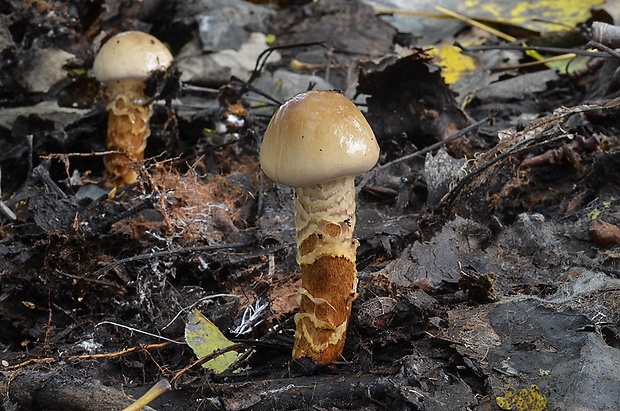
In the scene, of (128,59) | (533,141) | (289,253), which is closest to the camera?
(533,141)

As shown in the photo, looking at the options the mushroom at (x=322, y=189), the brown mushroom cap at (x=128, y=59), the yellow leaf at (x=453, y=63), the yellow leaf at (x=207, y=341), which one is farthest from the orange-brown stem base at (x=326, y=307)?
the yellow leaf at (x=453, y=63)

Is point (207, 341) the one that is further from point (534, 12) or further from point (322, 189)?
point (534, 12)

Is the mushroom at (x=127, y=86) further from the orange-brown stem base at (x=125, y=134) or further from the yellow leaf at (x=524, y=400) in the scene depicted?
the yellow leaf at (x=524, y=400)

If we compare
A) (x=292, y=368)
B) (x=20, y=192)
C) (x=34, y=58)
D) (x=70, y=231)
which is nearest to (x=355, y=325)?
(x=292, y=368)

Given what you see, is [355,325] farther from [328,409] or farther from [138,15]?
[138,15]

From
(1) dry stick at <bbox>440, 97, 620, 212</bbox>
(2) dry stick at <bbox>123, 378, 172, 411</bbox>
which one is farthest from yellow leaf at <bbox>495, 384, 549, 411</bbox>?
(1) dry stick at <bbox>440, 97, 620, 212</bbox>

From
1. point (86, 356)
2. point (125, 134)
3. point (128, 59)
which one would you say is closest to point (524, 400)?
point (86, 356)

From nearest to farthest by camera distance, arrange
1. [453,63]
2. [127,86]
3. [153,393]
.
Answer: [153,393] → [127,86] → [453,63]
